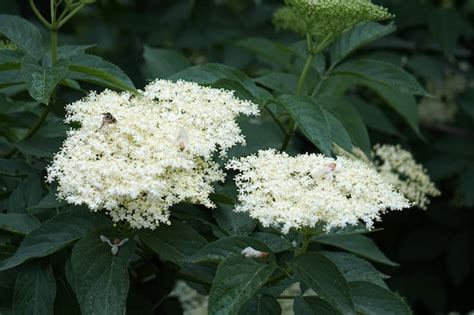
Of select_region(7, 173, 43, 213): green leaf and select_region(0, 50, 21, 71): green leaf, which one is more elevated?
select_region(0, 50, 21, 71): green leaf

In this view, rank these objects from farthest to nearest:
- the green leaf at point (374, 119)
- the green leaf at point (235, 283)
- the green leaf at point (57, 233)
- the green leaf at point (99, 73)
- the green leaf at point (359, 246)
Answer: the green leaf at point (374, 119) → the green leaf at point (359, 246) → the green leaf at point (99, 73) → the green leaf at point (57, 233) → the green leaf at point (235, 283)

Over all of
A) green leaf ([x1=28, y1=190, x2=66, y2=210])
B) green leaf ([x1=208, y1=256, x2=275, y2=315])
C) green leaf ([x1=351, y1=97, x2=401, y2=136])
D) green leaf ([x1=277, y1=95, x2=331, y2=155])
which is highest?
green leaf ([x1=277, y1=95, x2=331, y2=155])

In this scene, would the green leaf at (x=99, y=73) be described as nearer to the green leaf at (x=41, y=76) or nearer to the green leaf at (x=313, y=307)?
the green leaf at (x=41, y=76)

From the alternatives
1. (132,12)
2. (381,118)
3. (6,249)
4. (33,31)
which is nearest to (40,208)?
(6,249)

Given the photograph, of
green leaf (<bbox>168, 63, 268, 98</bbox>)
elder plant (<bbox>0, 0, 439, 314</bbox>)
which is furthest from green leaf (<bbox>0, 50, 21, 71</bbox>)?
green leaf (<bbox>168, 63, 268, 98</bbox>)

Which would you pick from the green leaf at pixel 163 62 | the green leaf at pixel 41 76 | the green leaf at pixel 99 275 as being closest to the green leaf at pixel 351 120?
the green leaf at pixel 163 62

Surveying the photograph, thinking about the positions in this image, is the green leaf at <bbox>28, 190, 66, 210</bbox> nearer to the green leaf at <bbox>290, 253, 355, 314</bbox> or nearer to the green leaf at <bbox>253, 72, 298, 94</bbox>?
the green leaf at <bbox>290, 253, 355, 314</bbox>

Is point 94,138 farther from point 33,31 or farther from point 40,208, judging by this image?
point 33,31

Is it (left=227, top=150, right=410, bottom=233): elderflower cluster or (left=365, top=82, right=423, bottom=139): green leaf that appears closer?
(left=227, top=150, right=410, bottom=233): elderflower cluster
